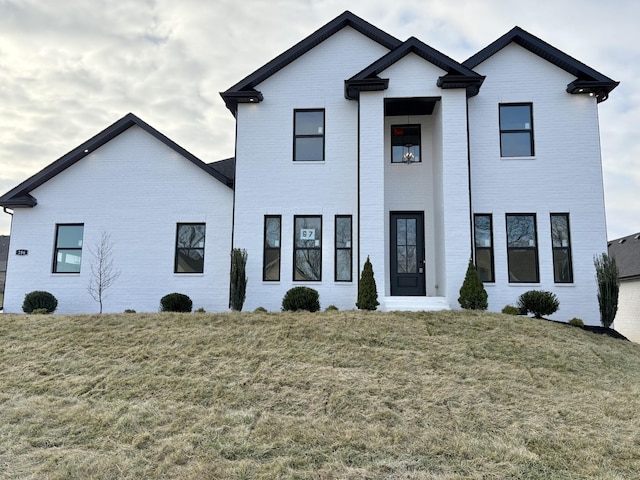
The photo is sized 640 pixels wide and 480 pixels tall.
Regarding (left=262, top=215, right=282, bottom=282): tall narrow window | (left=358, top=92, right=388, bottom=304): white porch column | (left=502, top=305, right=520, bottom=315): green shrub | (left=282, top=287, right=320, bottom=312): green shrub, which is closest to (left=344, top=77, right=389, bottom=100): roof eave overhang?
(left=358, top=92, right=388, bottom=304): white porch column

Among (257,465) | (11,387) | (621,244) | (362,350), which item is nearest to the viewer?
(257,465)

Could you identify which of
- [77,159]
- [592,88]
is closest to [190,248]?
[77,159]

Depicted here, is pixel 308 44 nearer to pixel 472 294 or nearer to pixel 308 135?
pixel 308 135

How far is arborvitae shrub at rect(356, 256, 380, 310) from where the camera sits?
1092 cm

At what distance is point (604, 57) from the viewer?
15672 millimetres

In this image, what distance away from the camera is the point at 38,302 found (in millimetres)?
12430

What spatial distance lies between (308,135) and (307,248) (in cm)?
325

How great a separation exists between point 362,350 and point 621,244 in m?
25.1

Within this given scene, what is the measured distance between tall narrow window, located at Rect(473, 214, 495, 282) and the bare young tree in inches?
398

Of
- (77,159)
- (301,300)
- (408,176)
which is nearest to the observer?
(301,300)

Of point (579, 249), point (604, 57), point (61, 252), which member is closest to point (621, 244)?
point (604, 57)

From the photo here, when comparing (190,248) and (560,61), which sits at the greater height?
(560,61)

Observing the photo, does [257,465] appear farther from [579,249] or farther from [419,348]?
[579,249]

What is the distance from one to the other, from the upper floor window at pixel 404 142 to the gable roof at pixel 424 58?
5.38 feet
